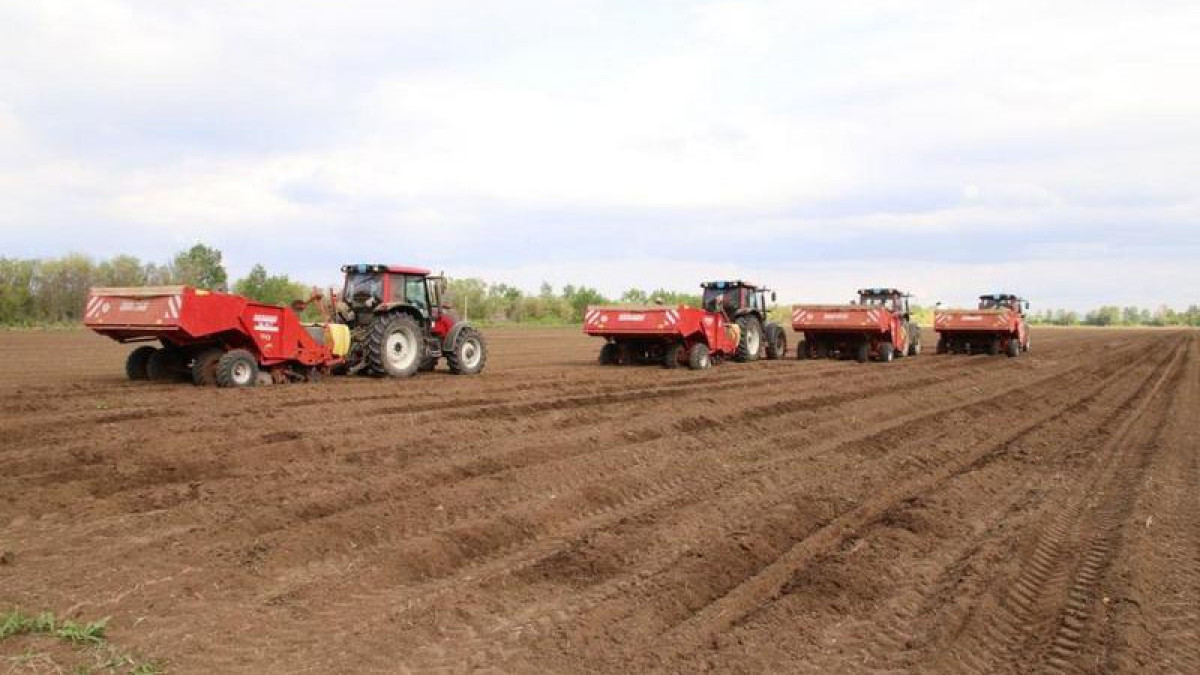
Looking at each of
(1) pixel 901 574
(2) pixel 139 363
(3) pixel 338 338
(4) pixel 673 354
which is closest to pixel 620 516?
(1) pixel 901 574

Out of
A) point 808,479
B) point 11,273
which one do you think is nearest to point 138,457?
point 808,479

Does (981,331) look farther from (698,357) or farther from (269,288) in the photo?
(269,288)

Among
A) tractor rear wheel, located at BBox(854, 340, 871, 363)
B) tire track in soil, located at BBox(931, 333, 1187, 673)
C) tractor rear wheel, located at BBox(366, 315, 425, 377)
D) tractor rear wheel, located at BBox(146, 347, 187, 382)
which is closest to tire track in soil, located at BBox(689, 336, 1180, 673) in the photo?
tire track in soil, located at BBox(931, 333, 1187, 673)

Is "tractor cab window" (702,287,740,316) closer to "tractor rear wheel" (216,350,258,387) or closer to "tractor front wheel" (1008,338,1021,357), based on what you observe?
"tractor front wheel" (1008,338,1021,357)

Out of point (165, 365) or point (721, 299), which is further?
point (721, 299)

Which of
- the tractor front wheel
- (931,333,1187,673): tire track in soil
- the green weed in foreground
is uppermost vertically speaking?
the tractor front wheel

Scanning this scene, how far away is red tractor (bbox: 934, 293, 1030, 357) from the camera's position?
24344 mm

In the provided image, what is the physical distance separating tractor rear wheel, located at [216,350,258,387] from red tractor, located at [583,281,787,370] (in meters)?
6.80

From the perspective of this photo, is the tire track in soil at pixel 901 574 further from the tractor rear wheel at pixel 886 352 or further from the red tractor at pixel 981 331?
the red tractor at pixel 981 331

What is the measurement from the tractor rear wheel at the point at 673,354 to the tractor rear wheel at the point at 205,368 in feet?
27.7

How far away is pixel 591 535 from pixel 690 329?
11978mm

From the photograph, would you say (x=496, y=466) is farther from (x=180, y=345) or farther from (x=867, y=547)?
(x=180, y=345)

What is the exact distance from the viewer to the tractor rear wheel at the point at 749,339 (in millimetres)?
19750

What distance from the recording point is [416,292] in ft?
48.3
